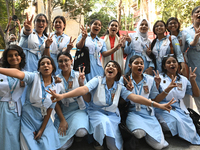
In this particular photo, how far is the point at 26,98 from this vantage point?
2.64m

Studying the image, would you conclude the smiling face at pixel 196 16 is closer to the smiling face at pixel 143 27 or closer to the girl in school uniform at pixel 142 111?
the smiling face at pixel 143 27

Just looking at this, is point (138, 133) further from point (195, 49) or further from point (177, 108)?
point (195, 49)

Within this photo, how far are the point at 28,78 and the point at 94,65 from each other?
1.53 meters

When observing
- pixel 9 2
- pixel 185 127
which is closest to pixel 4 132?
pixel 185 127

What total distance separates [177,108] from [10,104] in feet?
8.76

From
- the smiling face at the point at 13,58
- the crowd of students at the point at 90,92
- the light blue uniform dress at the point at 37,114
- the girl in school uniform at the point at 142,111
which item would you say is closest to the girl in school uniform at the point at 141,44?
the crowd of students at the point at 90,92

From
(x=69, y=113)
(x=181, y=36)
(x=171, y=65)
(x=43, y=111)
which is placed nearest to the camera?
(x=43, y=111)

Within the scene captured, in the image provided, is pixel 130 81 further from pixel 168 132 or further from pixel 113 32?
pixel 113 32

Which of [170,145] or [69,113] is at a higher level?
[69,113]

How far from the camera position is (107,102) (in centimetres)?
294

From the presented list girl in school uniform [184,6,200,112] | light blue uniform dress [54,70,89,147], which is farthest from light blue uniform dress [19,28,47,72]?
girl in school uniform [184,6,200,112]

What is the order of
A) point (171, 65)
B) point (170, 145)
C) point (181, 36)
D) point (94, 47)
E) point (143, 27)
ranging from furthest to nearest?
point (181, 36), point (143, 27), point (94, 47), point (171, 65), point (170, 145)

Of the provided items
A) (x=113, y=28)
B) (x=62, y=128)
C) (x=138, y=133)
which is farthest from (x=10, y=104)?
(x=113, y=28)

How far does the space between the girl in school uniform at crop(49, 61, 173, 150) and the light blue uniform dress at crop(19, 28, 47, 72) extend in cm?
89
